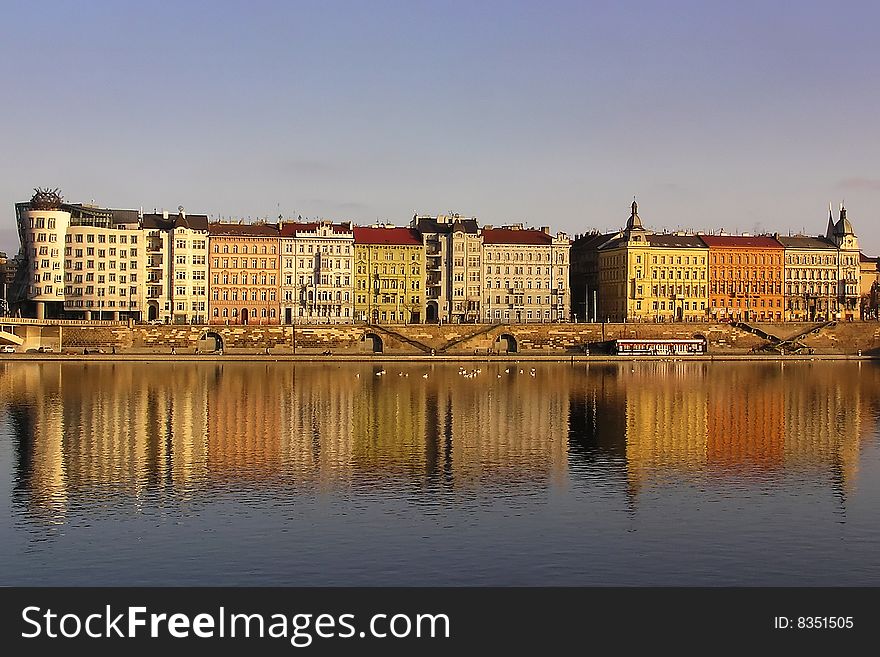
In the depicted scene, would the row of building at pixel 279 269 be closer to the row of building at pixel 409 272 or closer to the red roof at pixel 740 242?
the row of building at pixel 409 272

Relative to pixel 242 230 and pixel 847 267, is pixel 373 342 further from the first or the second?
pixel 847 267

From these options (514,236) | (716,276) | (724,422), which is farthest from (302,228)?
(724,422)

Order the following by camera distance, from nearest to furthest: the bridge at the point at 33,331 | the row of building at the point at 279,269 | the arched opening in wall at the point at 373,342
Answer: the bridge at the point at 33,331 < the arched opening in wall at the point at 373,342 < the row of building at the point at 279,269

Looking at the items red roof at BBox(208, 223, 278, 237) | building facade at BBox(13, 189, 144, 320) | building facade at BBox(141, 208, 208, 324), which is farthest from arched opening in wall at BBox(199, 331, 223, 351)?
red roof at BBox(208, 223, 278, 237)

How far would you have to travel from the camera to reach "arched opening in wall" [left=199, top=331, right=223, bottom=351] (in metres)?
118

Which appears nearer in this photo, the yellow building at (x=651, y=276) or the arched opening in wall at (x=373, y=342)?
the arched opening in wall at (x=373, y=342)

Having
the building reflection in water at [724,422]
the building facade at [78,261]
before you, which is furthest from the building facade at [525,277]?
the building reflection in water at [724,422]

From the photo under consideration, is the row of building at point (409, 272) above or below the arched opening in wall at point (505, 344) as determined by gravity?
above

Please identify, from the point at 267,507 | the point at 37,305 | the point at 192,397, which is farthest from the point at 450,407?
the point at 37,305

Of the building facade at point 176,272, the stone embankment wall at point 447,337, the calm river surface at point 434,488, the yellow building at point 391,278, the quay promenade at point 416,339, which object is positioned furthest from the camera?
the yellow building at point 391,278

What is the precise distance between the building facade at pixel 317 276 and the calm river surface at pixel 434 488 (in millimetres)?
56466

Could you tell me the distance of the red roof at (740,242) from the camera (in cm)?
14938

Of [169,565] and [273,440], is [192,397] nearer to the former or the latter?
[273,440]

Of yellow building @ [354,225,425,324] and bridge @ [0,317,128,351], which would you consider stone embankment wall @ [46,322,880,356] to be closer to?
bridge @ [0,317,128,351]
